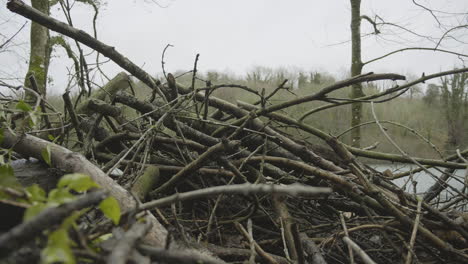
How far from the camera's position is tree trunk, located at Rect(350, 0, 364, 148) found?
599cm

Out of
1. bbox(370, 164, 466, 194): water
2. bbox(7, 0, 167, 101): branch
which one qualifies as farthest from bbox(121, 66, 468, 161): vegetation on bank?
bbox(7, 0, 167, 101): branch

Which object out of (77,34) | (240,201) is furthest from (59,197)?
(77,34)

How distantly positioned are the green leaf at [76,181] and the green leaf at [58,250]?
0.24 ft

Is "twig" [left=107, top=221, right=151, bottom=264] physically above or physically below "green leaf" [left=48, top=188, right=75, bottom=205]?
below

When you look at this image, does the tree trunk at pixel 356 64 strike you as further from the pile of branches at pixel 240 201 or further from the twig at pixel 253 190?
the twig at pixel 253 190

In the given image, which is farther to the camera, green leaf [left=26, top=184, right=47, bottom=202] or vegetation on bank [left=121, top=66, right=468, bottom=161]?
vegetation on bank [left=121, top=66, right=468, bottom=161]

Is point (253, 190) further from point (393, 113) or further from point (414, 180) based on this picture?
point (393, 113)

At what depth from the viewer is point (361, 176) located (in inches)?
36.6

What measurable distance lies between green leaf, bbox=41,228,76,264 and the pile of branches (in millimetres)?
18

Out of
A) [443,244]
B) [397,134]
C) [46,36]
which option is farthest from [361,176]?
[397,134]

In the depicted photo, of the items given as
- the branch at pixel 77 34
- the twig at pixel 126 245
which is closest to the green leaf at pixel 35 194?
the twig at pixel 126 245

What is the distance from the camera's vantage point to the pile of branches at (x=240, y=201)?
0.46 meters

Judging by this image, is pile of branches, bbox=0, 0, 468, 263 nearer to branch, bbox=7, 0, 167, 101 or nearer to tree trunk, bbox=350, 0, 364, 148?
branch, bbox=7, 0, 167, 101

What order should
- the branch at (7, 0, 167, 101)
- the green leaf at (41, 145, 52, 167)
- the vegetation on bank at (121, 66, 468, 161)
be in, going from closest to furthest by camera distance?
1. the green leaf at (41, 145, 52, 167)
2. the branch at (7, 0, 167, 101)
3. the vegetation on bank at (121, 66, 468, 161)
